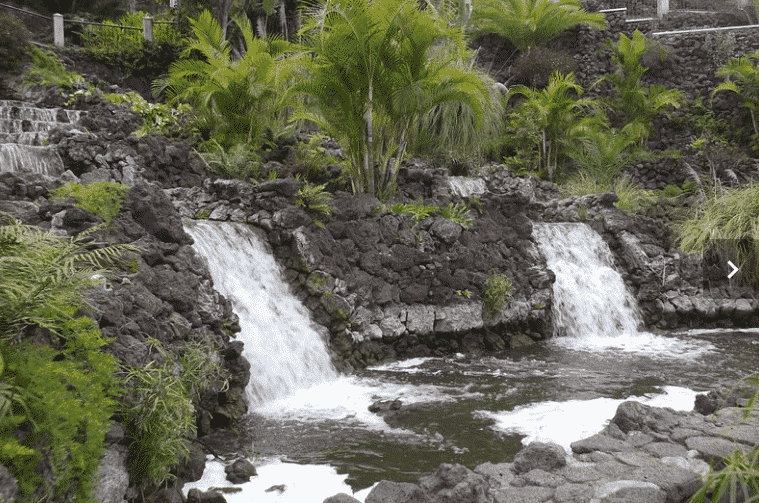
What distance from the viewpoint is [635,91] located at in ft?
57.3

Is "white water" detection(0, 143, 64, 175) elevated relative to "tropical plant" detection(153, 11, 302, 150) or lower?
lower

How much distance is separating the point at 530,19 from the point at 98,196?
54.8 feet

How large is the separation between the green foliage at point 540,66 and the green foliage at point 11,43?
44.4ft

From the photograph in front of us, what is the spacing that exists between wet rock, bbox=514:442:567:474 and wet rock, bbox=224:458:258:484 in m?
1.92

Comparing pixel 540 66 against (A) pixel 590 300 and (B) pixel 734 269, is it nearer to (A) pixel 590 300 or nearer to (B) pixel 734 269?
(B) pixel 734 269

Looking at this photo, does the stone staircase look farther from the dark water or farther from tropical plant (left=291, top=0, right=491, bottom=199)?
the dark water

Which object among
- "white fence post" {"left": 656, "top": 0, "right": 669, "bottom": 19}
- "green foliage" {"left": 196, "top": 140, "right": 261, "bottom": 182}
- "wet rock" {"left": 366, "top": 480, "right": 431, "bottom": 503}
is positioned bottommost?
"wet rock" {"left": 366, "top": 480, "right": 431, "bottom": 503}

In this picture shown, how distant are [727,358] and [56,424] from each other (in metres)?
8.41

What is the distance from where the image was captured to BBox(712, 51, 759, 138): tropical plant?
16.9 m

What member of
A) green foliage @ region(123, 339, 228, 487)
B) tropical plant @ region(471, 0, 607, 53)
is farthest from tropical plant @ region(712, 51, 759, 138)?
green foliage @ region(123, 339, 228, 487)

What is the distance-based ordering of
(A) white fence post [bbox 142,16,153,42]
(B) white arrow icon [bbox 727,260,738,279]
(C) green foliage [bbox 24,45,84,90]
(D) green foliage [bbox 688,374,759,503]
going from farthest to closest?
(A) white fence post [bbox 142,16,153,42]
(C) green foliage [bbox 24,45,84,90]
(B) white arrow icon [bbox 727,260,738,279]
(D) green foliage [bbox 688,374,759,503]

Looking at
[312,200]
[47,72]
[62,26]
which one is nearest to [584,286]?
[312,200]

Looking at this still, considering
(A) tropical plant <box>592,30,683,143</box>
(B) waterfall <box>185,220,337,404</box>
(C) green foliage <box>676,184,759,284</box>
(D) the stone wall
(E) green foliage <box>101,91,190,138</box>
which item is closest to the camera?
(B) waterfall <box>185,220,337,404</box>

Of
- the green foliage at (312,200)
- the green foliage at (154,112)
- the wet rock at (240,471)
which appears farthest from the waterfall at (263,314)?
the green foliage at (154,112)
